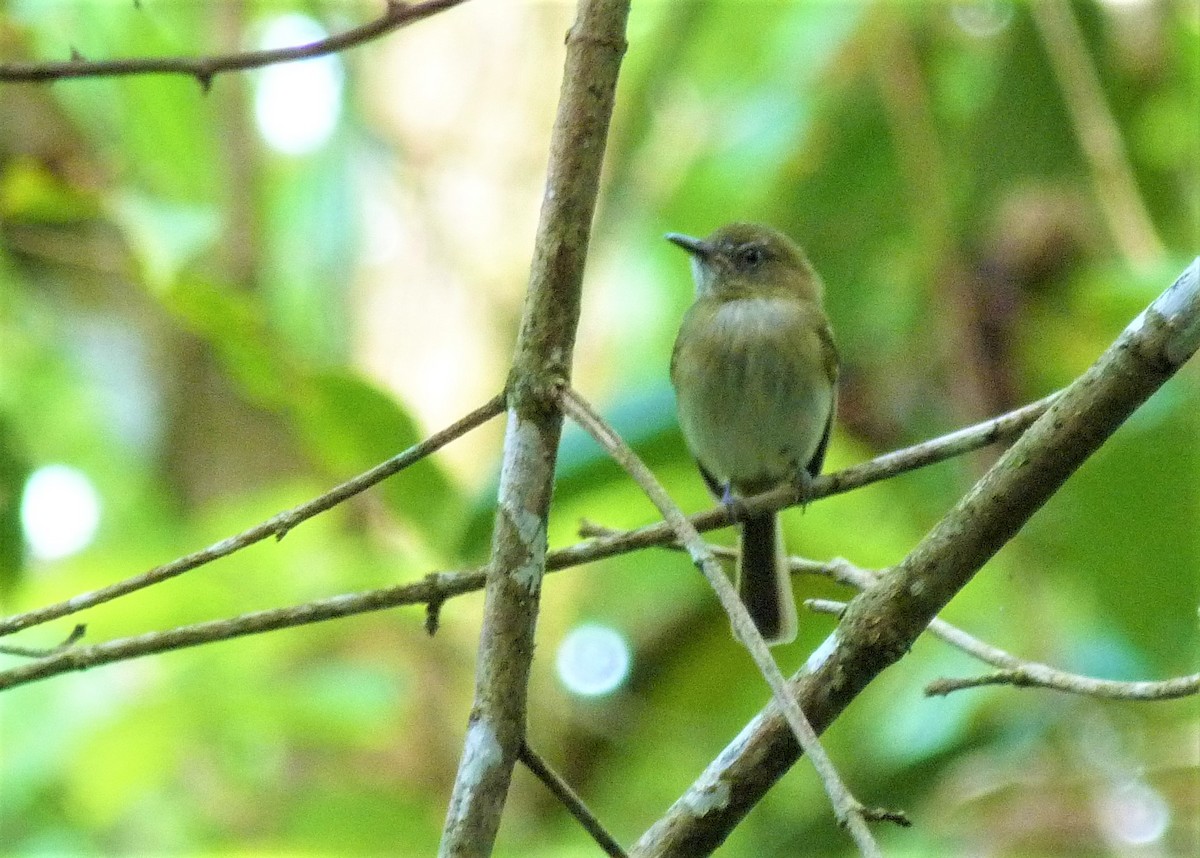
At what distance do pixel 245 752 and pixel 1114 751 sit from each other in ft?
9.84

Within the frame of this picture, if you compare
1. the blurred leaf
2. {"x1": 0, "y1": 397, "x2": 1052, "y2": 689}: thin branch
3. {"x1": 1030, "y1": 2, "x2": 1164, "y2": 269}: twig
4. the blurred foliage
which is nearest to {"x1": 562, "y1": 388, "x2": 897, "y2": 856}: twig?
{"x1": 0, "y1": 397, "x2": 1052, "y2": 689}: thin branch

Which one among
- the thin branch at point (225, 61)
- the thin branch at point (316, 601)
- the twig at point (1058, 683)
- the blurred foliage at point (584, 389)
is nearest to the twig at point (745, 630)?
the thin branch at point (316, 601)

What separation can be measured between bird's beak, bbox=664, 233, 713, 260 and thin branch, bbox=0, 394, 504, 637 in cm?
275

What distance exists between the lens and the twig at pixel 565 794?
186 cm

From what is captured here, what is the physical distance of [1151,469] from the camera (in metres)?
3.62

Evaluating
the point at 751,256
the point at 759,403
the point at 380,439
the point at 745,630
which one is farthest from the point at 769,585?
the point at 745,630

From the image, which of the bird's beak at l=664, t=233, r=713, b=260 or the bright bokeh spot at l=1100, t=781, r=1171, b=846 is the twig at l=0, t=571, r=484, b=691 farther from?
the bird's beak at l=664, t=233, r=713, b=260

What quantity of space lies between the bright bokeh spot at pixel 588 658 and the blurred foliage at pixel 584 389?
0.07 metres

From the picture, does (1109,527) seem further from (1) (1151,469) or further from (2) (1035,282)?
(2) (1035,282)

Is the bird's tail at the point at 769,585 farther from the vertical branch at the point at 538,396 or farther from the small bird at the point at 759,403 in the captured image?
the vertical branch at the point at 538,396

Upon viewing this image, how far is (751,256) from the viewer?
15.4 ft

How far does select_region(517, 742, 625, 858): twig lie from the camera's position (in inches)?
73.2

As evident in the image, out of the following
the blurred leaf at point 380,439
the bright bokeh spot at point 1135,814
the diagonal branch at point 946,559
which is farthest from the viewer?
the bright bokeh spot at point 1135,814

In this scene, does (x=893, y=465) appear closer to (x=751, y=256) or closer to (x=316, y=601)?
(x=316, y=601)
